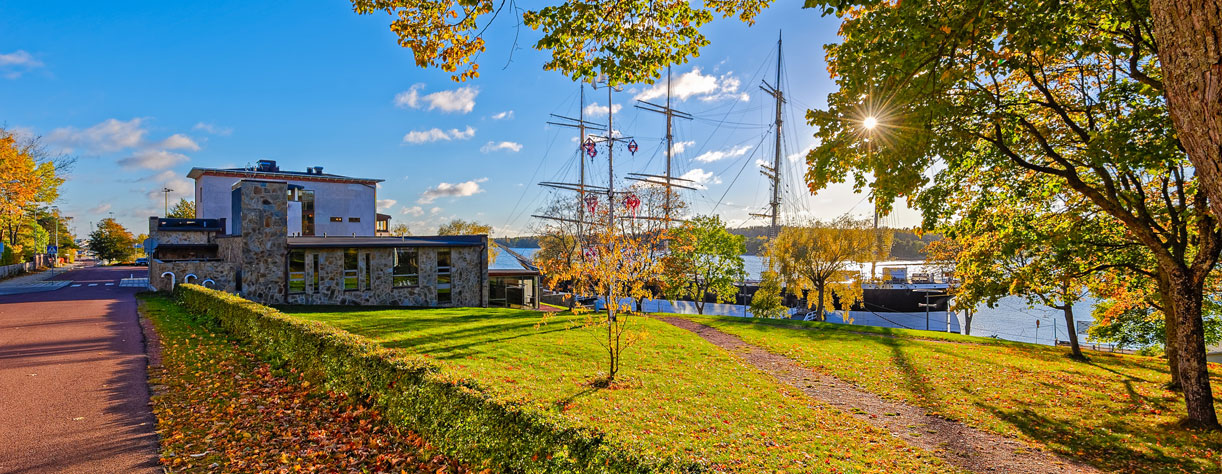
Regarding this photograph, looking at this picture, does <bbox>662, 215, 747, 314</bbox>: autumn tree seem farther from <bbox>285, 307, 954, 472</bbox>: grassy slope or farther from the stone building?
<bbox>285, 307, 954, 472</bbox>: grassy slope

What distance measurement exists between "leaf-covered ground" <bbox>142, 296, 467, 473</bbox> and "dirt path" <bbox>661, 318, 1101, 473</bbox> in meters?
7.42

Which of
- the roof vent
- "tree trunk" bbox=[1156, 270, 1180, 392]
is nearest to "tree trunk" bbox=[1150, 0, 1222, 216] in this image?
"tree trunk" bbox=[1156, 270, 1180, 392]

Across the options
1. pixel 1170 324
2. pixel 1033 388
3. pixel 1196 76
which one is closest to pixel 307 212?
pixel 1033 388

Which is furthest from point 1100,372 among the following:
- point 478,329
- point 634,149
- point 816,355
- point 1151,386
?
point 634,149

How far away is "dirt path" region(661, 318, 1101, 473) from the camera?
24.2ft

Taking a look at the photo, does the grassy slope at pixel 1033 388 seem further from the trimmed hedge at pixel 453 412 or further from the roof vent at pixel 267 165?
the roof vent at pixel 267 165

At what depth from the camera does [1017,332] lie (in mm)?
42281

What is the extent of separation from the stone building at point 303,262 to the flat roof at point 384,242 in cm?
4

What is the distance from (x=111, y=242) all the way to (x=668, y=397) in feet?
261

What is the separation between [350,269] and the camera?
69.3 feet

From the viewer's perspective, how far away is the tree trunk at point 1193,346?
336 inches

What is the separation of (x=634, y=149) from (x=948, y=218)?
39.0 meters

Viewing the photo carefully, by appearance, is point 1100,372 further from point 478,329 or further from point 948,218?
point 478,329

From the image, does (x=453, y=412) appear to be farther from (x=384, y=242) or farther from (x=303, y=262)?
(x=303, y=262)
